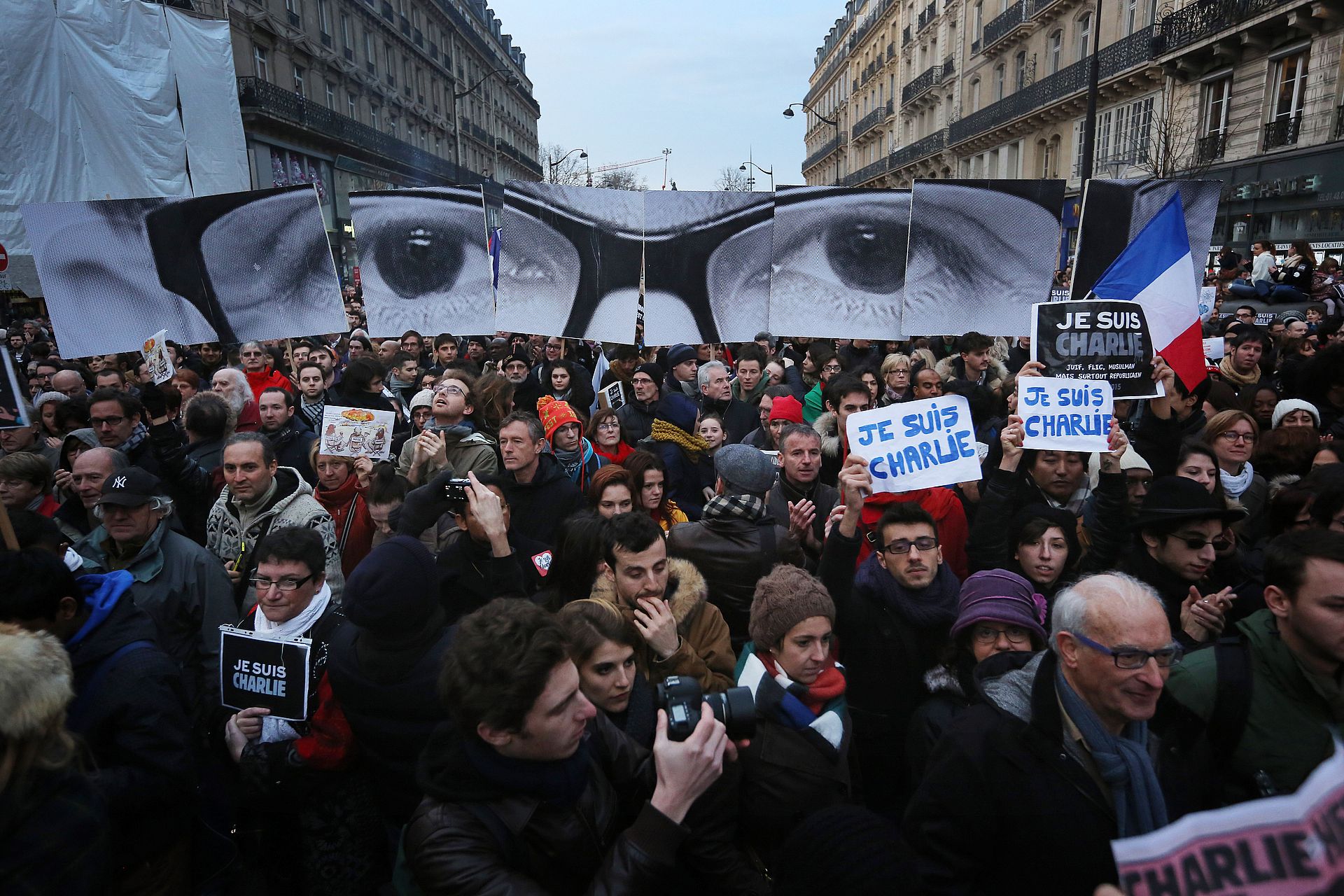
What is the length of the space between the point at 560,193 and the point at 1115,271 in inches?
160

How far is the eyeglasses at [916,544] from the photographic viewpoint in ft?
9.34

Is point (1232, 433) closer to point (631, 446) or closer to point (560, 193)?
point (631, 446)

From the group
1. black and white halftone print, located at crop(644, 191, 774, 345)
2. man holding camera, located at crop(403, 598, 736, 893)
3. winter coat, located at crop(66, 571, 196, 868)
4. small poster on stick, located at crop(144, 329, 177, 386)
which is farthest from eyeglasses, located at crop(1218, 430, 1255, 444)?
small poster on stick, located at crop(144, 329, 177, 386)

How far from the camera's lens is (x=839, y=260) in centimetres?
604

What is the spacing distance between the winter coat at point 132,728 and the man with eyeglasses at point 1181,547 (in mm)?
3226

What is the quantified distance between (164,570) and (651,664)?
6.79 ft

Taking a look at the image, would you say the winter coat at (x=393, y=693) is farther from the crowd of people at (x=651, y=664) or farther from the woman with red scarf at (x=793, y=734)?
the woman with red scarf at (x=793, y=734)

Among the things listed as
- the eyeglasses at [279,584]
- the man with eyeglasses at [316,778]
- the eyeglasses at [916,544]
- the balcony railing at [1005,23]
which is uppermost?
the balcony railing at [1005,23]

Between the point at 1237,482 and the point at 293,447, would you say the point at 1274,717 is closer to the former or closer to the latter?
the point at 1237,482

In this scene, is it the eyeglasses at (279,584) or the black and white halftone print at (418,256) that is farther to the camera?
the black and white halftone print at (418,256)

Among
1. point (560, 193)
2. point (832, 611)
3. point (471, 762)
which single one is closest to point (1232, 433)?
point (832, 611)

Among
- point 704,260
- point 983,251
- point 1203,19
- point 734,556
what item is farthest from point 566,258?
point 1203,19

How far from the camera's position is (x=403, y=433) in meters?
5.82

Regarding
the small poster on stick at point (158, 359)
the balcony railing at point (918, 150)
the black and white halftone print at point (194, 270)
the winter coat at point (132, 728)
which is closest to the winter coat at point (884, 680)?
the winter coat at point (132, 728)
